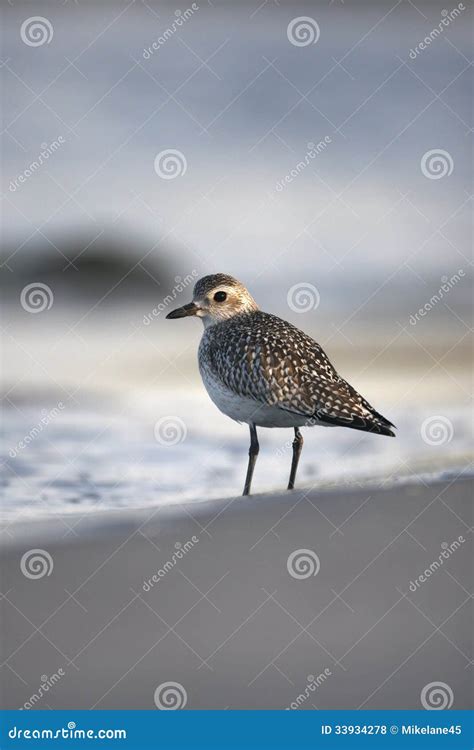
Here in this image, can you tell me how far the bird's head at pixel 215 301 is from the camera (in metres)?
7.75

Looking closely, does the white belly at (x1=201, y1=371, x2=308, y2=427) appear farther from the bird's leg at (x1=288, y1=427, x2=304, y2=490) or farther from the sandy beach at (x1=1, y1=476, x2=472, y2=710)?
the sandy beach at (x1=1, y1=476, x2=472, y2=710)

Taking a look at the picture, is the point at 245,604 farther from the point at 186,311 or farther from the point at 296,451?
the point at 186,311

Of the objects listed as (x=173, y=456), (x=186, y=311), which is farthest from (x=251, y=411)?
(x=173, y=456)

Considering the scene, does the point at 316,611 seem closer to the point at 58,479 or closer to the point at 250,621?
the point at 250,621

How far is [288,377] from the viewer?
7.03 meters

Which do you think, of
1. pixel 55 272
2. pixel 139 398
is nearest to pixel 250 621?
pixel 139 398

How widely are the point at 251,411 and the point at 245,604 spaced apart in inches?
70.2

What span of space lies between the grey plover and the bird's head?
242 mm

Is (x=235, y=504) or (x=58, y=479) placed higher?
(x=235, y=504)

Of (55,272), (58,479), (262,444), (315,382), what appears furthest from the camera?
(55,272)

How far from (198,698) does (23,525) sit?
1877 mm

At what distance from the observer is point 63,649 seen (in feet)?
17.5

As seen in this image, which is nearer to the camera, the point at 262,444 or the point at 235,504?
the point at 235,504

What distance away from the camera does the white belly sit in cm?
706
